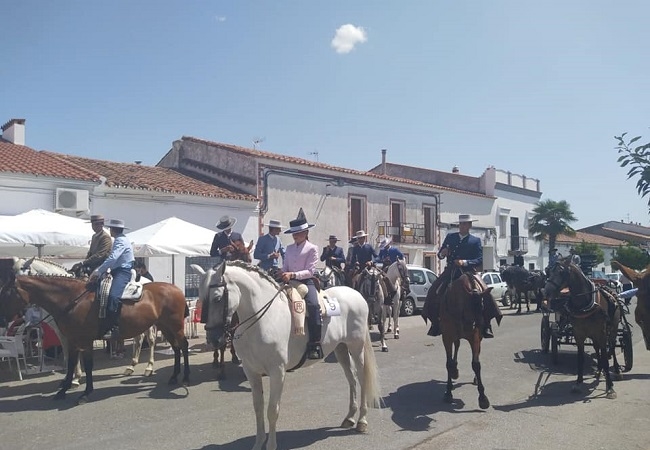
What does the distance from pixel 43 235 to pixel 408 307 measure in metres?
12.9

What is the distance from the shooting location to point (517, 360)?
1009cm

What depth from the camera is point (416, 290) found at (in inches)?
779

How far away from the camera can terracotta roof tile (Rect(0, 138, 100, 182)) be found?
49.0ft

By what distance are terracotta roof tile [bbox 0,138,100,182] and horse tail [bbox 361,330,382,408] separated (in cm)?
1242

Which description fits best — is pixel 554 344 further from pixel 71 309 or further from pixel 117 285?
pixel 71 309

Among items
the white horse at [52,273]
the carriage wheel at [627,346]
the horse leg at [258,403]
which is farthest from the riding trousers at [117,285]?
the carriage wheel at [627,346]

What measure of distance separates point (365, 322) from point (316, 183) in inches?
710

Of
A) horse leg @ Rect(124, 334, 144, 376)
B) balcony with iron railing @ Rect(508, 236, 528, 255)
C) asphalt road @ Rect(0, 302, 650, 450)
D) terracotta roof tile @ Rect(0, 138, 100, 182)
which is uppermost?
terracotta roof tile @ Rect(0, 138, 100, 182)

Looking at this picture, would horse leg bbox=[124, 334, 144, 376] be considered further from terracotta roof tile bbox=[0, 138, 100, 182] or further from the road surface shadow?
terracotta roof tile bbox=[0, 138, 100, 182]

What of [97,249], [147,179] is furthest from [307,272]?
[147,179]

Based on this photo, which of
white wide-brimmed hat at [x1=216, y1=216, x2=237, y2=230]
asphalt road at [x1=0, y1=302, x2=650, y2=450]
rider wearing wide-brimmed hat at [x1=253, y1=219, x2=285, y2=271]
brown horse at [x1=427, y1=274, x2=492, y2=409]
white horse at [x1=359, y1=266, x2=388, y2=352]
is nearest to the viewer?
asphalt road at [x1=0, y1=302, x2=650, y2=450]

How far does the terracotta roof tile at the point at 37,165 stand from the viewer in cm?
1493

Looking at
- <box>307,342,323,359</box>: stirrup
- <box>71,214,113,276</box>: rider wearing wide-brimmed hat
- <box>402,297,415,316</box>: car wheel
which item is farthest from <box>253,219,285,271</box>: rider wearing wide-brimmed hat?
<box>402,297,415,316</box>: car wheel

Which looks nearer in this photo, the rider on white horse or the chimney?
the rider on white horse
